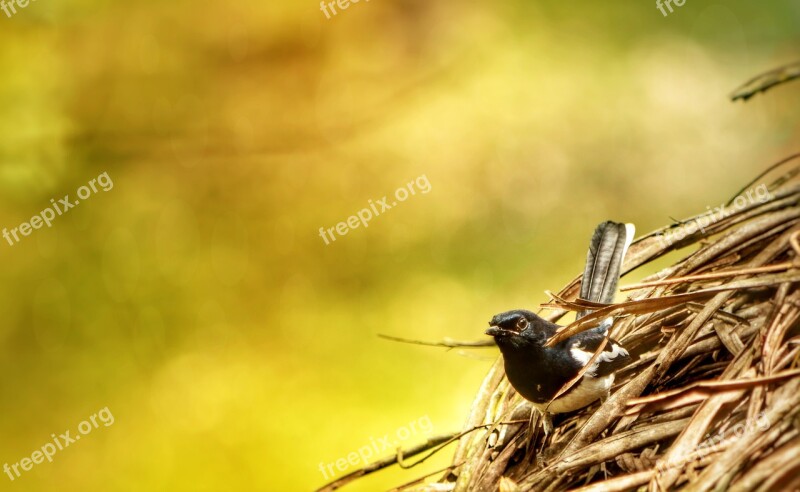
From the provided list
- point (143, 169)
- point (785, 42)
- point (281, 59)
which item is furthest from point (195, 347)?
point (785, 42)

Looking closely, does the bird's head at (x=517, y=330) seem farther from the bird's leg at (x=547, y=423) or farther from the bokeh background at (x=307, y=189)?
the bokeh background at (x=307, y=189)

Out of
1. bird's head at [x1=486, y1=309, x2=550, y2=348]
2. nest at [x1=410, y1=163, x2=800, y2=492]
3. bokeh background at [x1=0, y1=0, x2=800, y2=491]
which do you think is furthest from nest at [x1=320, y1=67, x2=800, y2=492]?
bokeh background at [x1=0, y1=0, x2=800, y2=491]

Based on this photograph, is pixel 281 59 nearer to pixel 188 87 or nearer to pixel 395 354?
pixel 188 87

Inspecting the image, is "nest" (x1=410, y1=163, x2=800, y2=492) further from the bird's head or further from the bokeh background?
the bokeh background

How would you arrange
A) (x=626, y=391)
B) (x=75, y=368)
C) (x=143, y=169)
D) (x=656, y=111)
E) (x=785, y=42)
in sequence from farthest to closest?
(x=143, y=169) < (x=75, y=368) < (x=656, y=111) < (x=785, y=42) < (x=626, y=391)

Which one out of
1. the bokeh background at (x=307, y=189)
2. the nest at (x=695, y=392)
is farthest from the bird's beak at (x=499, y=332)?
the bokeh background at (x=307, y=189)

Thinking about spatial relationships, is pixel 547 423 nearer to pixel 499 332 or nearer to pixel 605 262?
pixel 499 332
